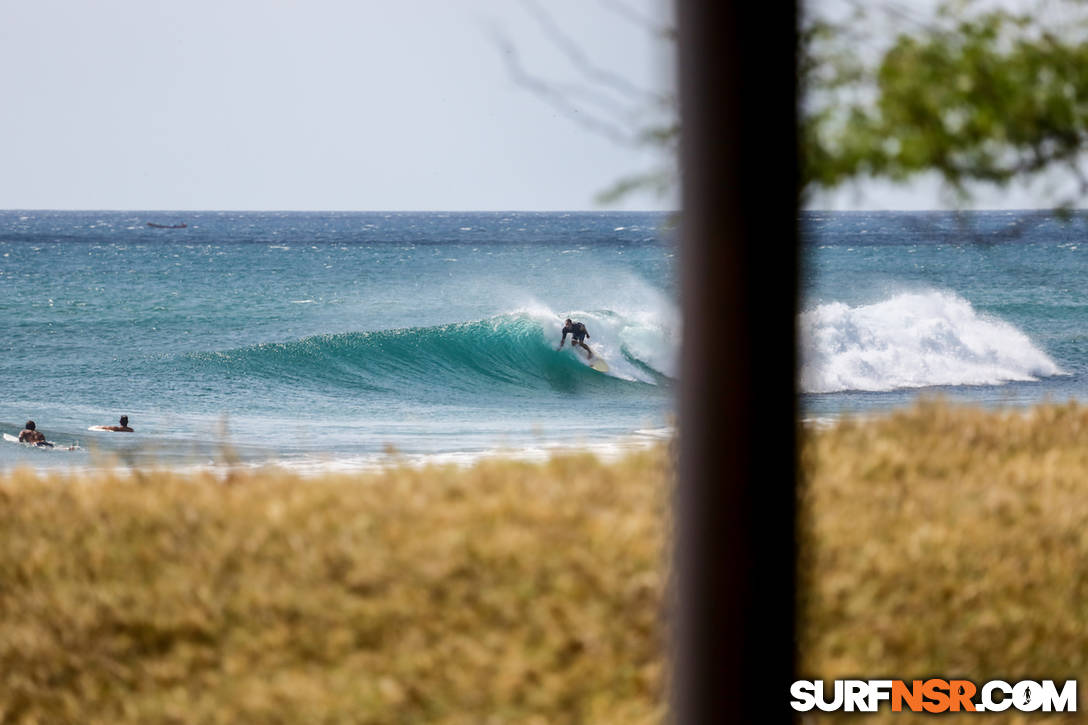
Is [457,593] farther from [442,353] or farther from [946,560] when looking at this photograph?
[442,353]

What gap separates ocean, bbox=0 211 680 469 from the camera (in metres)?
13.6

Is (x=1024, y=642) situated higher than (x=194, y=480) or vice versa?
(x=194, y=480)

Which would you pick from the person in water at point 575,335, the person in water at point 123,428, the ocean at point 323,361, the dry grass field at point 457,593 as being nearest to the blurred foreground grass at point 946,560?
the dry grass field at point 457,593

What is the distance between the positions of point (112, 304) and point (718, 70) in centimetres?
3894

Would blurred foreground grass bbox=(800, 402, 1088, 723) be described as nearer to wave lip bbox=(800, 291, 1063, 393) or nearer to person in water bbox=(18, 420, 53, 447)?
person in water bbox=(18, 420, 53, 447)

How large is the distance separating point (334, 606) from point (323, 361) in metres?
18.5

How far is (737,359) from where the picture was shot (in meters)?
2.39

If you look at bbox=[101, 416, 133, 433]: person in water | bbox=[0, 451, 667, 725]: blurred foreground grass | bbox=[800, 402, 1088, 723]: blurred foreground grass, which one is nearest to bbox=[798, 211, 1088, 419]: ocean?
bbox=[800, 402, 1088, 723]: blurred foreground grass

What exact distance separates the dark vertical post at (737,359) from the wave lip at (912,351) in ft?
54.7

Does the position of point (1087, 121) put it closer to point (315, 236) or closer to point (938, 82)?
point (938, 82)

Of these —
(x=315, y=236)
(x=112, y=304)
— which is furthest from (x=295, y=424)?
(x=315, y=236)

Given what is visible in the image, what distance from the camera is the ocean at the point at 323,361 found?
13602 mm

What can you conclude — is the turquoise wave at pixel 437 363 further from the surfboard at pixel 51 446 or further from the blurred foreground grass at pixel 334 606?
the blurred foreground grass at pixel 334 606

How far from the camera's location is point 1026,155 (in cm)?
452
